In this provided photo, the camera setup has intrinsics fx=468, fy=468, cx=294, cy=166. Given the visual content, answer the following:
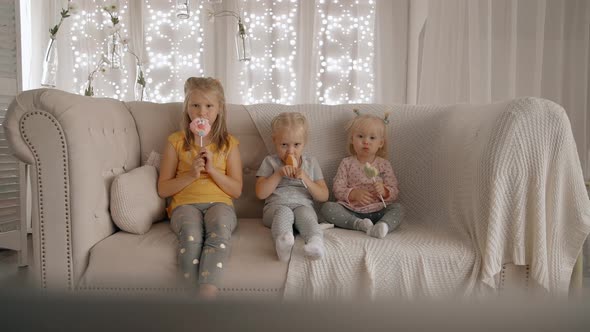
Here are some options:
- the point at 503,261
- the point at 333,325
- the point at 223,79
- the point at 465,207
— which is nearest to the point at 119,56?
the point at 223,79

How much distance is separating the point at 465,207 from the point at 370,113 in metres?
0.64

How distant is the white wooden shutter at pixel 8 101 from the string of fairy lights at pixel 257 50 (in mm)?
726

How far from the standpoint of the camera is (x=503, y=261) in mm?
1588

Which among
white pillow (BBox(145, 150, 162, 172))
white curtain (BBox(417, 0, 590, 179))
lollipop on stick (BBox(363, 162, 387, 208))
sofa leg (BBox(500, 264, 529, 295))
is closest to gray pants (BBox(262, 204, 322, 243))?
lollipop on stick (BBox(363, 162, 387, 208))

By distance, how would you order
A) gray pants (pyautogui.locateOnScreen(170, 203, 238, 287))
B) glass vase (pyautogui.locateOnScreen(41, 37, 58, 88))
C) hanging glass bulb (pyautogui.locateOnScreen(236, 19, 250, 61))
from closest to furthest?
gray pants (pyautogui.locateOnScreen(170, 203, 238, 287)) → glass vase (pyautogui.locateOnScreen(41, 37, 58, 88)) → hanging glass bulb (pyautogui.locateOnScreen(236, 19, 250, 61))

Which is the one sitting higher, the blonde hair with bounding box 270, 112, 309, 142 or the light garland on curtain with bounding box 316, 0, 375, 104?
the light garland on curtain with bounding box 316, 0, 375, 104

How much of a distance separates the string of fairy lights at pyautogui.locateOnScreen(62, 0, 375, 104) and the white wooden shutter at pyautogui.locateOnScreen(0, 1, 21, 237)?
2.38ft

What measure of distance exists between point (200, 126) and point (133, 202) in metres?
0.40

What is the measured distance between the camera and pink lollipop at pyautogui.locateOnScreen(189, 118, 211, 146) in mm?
1892

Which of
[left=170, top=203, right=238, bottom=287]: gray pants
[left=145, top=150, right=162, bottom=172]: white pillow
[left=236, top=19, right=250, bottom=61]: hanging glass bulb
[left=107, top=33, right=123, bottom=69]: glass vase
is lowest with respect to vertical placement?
[left=170, top=203, right=238, bottom=287]: gray pants

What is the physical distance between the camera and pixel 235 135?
7.23 ft

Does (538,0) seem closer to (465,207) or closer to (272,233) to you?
(465,207)

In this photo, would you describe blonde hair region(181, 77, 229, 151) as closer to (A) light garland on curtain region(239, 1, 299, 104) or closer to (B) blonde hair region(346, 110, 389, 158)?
(B) blonde hair region(346, 110, 389, 158)

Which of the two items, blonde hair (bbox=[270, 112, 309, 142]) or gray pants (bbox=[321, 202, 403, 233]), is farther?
blonde hair (bbox=[270, 112, 309, 142])
